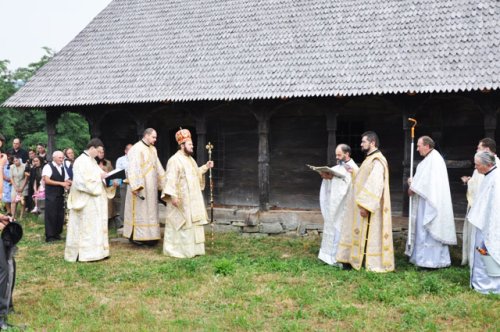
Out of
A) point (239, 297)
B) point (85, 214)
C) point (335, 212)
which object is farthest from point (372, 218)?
point (85, 214)

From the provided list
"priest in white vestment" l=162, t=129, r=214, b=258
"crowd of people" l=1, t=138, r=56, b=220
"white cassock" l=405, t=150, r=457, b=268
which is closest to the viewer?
"white cassock" l=405, t=150, r=457, b=268

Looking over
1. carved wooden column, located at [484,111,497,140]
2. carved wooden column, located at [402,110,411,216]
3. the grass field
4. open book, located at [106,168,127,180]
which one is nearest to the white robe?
open book, located at [106,168,127,180]

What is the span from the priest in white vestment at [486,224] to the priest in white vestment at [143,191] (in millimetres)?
5294

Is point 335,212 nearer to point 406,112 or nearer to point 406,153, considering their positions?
point 406,153

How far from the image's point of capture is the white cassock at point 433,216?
25.5 feet

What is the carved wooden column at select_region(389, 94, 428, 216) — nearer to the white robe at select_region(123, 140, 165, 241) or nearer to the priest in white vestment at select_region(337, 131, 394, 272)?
the priest in white vestment at select_region(337, 131, 394, 272)

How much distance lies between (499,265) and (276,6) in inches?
362

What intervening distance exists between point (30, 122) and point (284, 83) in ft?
59.8

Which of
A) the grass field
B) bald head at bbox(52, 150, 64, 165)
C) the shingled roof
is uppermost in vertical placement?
the shingled roof

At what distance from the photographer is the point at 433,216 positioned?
25.4 ft

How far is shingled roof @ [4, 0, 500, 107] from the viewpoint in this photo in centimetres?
1069

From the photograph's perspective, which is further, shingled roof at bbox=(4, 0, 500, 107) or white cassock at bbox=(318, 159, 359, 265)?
shingled roof at bbox=(4, 0, 500, 107)

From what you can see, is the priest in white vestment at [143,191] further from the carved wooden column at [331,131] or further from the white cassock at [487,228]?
the white cassock at [487,228]

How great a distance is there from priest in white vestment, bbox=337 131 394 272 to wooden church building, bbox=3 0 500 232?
314 cm
